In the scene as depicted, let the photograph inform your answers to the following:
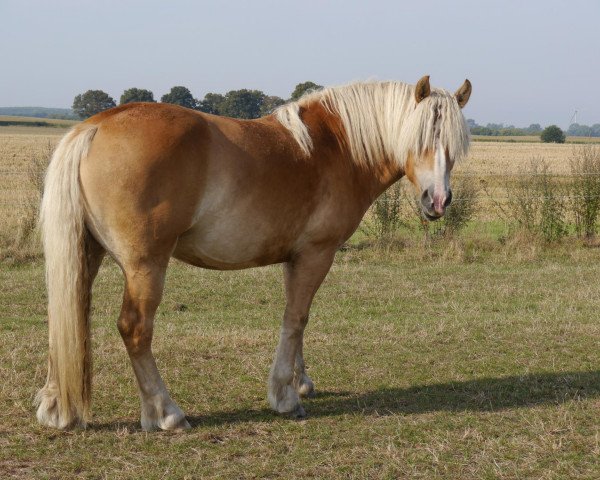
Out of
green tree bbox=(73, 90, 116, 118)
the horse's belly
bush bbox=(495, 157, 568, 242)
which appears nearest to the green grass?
the horse's belly

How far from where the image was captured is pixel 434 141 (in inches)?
182

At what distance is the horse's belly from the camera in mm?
4305

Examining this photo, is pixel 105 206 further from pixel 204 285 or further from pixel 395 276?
pixel 395 276

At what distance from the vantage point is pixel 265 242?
4.50 meters

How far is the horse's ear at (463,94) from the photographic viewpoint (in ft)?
15.9

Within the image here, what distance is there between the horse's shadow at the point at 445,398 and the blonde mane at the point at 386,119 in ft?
5.48

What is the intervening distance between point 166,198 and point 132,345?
91cm

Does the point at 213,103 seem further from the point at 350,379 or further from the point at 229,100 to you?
the point at 350,379

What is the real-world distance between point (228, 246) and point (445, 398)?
200cm

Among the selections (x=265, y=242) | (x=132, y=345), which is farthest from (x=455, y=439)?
(x=132, y=345)

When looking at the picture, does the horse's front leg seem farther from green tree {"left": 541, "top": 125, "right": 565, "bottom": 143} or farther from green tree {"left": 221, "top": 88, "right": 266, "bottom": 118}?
green tree {"left": 541, "top": 125, "right": 565, "bottom": 143}

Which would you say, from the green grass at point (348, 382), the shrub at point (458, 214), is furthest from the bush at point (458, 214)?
the green grass at point (348, 382)

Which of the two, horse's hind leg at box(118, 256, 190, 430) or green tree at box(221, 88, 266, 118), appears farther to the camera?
green tree at box(221, 88, 266, 118)

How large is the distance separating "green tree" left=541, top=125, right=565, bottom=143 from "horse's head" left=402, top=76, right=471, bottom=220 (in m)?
69.1
